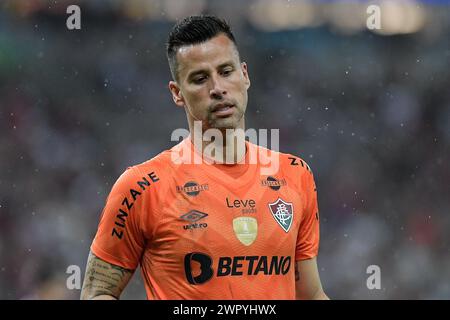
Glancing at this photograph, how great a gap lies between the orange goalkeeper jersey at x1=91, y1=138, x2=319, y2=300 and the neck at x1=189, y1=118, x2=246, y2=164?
0.06 meters

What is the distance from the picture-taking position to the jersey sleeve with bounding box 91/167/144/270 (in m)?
3.35

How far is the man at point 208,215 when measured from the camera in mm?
3305

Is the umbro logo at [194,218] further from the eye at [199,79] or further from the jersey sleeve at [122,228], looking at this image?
the eye at [199,79]

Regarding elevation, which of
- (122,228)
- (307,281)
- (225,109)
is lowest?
(307,281)

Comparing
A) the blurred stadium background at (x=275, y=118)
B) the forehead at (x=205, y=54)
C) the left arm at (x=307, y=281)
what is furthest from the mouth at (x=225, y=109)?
the blurred stadium background at (x=275, y=118)

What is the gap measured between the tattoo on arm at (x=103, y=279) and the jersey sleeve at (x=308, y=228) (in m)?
0.89

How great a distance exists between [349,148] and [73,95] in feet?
12.7

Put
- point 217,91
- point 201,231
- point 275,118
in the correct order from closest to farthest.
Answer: point 201,231
point 217,91
point 275,118

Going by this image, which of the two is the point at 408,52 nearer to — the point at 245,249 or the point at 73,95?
the point at 73,95

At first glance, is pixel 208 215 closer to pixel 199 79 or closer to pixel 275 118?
pixel 199 79

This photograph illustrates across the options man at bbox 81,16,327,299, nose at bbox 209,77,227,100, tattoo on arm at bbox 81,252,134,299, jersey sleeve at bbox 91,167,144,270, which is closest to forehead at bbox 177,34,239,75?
man at bbox 81,16,327,299

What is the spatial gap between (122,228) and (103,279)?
253 mm

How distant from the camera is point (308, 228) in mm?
3693

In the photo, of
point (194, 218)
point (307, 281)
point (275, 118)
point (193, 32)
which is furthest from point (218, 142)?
point (275, 118)
